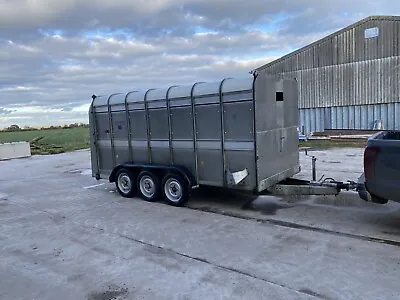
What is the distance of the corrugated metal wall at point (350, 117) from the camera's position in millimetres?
23078

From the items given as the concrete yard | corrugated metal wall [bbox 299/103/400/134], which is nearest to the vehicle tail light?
the concrete yard

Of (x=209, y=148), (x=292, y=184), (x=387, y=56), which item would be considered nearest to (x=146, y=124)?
(x=209, y=148)

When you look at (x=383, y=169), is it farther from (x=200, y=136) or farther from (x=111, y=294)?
(x=111, y=294)

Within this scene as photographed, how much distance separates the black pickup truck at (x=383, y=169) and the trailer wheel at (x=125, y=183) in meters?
5.90

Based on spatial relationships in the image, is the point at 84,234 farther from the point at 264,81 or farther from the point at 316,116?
the point at 316,116

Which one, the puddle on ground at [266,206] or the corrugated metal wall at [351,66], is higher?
the corrugated metal wall at [351,66]

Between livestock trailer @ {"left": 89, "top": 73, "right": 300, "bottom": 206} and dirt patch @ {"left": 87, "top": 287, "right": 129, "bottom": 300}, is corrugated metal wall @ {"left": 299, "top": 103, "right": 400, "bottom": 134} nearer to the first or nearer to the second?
livestock trailer @ {"left": 89, "top": 73, "right": 300, "bottom": 206}

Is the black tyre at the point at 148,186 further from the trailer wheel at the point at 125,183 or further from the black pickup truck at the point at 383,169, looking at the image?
the black pickup truck at the point at 383,169

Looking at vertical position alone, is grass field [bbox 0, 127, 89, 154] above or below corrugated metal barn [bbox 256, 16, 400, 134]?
below

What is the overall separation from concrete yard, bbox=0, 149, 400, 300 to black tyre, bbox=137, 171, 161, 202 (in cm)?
30

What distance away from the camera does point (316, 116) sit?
1041 inches

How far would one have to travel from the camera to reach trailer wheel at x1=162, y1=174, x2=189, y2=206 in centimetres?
856

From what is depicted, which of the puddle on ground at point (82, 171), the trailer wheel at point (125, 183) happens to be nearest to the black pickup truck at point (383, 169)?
the trailer wheel at point (125, 183)

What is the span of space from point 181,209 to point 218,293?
4.20 metres
